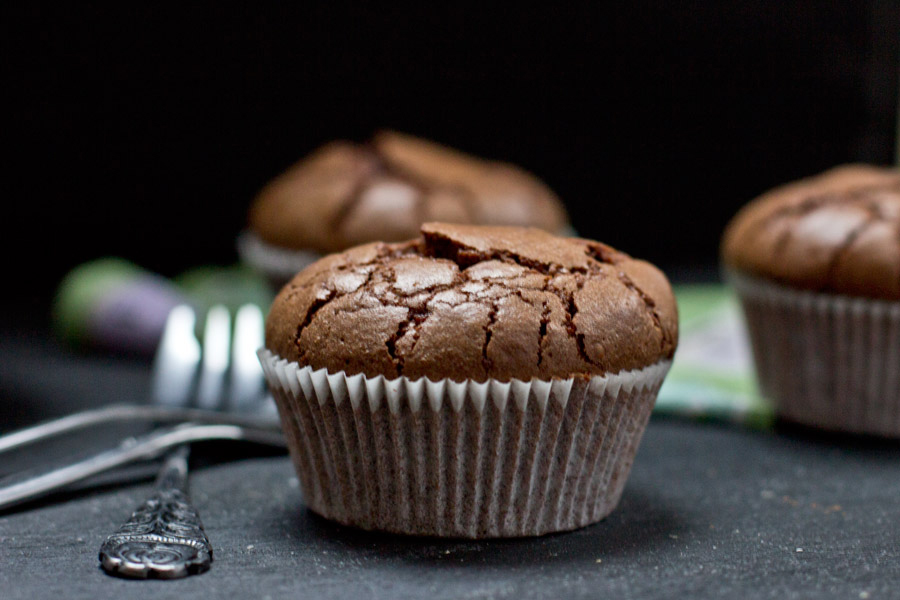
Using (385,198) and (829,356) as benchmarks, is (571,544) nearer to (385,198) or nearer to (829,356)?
(829,356)

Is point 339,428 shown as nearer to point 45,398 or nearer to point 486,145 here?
point 45,398

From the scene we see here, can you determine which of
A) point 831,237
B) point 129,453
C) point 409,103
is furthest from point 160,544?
point 409,103

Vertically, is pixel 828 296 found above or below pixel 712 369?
above

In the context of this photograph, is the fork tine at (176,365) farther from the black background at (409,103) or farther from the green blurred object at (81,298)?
the black background at (409,103)

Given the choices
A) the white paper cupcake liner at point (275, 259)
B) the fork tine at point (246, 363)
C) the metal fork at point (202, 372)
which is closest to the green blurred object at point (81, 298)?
the white paper cupcake liner at point (275, 259)

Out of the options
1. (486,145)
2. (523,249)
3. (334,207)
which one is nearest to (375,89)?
(486,145)

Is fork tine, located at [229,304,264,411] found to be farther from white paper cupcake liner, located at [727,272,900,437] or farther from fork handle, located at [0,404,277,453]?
white paper cupcake liner, located at [727,272,900,437]

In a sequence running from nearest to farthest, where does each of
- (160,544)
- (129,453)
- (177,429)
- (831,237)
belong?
1. (160,544)
2. (129,453)
3. (177,429)
4. (831,237)

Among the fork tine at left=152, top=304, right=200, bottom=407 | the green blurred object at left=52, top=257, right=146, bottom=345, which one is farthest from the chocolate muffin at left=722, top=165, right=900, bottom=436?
the green blurred object at left=52, top=257, right=146, bottom=345
